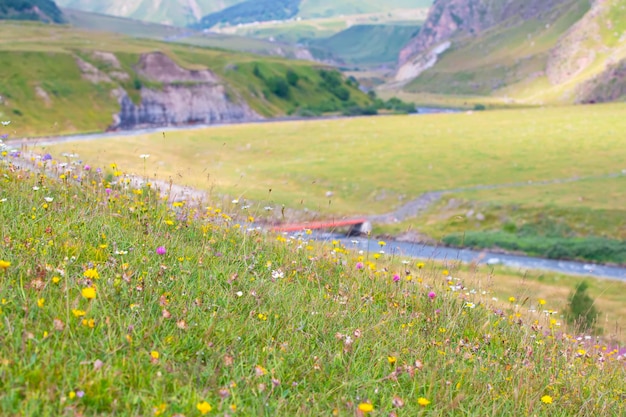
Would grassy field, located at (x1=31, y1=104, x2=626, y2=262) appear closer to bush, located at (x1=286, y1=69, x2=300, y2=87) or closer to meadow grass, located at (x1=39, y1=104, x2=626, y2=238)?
meadow grass, located at (x1=39, y1=104, x2=626, y2=238)

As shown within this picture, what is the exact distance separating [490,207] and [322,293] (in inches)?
1864

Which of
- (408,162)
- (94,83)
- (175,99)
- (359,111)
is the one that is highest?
(94,83)

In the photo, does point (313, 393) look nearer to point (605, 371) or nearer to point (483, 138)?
point (605, 371)

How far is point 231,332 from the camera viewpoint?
6641 mm

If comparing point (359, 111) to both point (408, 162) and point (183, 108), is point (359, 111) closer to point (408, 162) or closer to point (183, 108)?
point (183, 108)

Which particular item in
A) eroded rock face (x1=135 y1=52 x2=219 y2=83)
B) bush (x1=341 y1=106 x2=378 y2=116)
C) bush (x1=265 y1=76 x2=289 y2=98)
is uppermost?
eroded rock face (x1=135 y1=52 x2=219 y2=83)

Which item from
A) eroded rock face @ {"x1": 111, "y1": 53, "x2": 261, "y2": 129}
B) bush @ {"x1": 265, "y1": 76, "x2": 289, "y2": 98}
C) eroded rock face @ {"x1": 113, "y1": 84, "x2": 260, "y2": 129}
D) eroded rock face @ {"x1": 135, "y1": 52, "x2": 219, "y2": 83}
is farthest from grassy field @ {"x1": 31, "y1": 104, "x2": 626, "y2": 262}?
bush @ {"x1": 265, "y1": 76, "x2": 289, "y2": 98}

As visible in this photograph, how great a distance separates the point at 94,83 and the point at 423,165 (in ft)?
273

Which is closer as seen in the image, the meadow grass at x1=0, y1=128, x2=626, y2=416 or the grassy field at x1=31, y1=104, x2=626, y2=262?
the meadow grass at x1=0, y1=128, x2=626, y2=416

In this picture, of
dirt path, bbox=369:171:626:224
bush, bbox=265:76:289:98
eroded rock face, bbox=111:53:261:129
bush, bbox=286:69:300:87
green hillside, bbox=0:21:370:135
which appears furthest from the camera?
bush, bbox=286:69:300:87

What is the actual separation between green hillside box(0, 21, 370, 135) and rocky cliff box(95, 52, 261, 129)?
2084mm

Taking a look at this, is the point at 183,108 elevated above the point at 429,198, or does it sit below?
above

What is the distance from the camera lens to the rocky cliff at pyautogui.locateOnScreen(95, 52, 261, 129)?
133500 millimetres

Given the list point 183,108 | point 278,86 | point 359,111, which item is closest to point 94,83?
point 183,108
